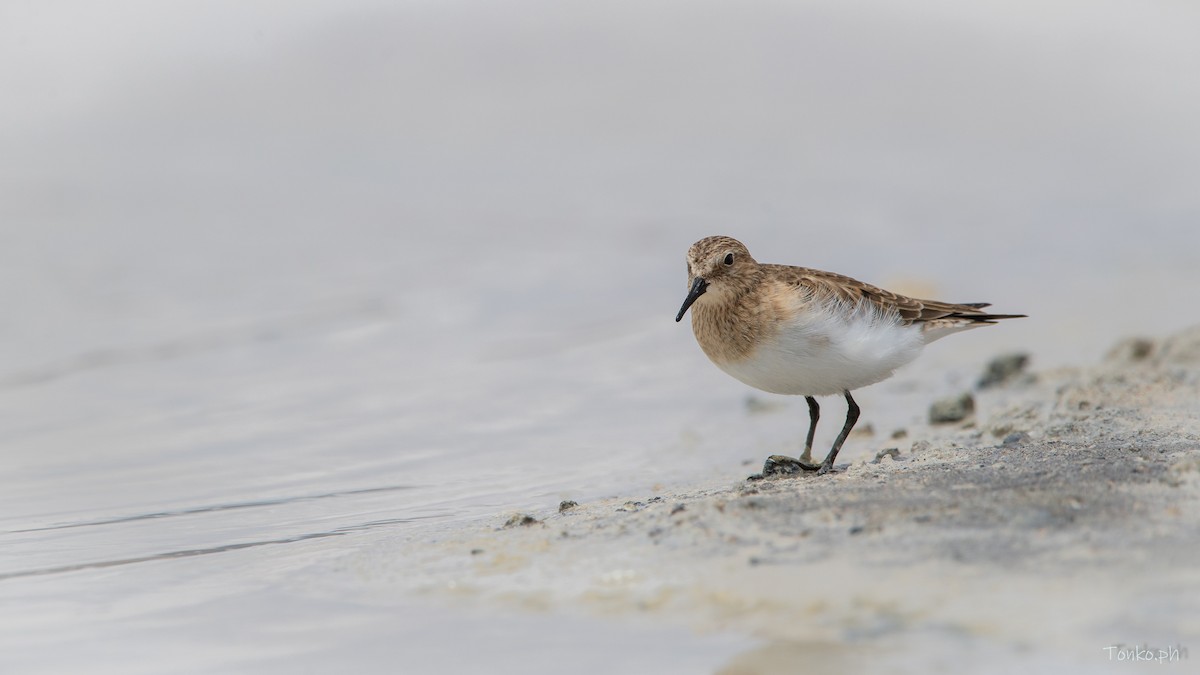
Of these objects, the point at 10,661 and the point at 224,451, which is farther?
the point at 224,451

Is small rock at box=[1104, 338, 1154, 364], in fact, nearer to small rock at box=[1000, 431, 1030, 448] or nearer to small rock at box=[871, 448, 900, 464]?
small rock at box=[1000, 431, 1030, 448]

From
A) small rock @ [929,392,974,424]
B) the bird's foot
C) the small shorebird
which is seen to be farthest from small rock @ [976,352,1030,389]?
the bird's foot

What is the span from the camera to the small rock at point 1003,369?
8625mm

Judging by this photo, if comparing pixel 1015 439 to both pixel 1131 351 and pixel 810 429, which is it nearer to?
pixel 810 429

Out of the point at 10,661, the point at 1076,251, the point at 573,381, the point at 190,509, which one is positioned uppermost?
the point at 1076,251

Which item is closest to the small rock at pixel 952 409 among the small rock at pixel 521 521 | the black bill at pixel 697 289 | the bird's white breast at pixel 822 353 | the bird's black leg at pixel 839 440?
the bird's black leg at pixel 839 440

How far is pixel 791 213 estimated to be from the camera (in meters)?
14.9

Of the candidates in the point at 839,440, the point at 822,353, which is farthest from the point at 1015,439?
the point at 822,353

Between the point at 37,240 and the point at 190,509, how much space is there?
305 inches

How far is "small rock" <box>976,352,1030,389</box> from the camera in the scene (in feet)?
28.3

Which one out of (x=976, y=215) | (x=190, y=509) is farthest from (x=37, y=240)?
(x=976, y=215)

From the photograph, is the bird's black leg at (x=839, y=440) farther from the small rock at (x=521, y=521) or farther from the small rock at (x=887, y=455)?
the small rock at (x=521, y=521)

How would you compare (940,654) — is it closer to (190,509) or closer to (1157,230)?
(190,509)

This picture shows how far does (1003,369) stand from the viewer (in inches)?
340
